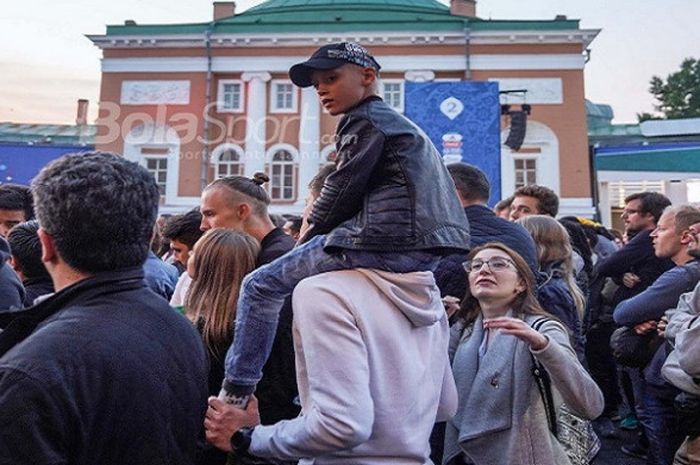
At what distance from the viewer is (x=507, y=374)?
A: 2.71m

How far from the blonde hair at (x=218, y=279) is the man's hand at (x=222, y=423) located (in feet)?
2.11

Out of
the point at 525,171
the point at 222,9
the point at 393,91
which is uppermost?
the point at 222,9

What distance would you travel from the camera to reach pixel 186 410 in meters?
1.65

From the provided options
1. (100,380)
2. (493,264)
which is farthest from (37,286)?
(493,264)

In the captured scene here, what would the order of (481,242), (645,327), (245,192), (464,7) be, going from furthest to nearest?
1. (464,7)
2. (645,327)
3. (245,192)
4. (481,242)

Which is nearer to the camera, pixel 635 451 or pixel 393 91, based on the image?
pixel 635 451

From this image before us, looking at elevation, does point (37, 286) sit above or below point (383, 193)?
below

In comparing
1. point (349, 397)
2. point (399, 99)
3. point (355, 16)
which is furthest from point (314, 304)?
point (355, 16)

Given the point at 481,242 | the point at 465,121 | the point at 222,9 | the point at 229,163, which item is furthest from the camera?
the point at 222,9

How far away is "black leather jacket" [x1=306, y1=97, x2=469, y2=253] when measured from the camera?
1.78m

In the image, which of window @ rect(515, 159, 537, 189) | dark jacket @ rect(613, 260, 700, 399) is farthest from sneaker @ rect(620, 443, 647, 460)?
window @ rect(515, 159, 537, 189)

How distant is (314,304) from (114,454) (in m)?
0.60

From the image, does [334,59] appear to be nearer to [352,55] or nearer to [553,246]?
[352,55]

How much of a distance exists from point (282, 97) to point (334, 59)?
2761cm
